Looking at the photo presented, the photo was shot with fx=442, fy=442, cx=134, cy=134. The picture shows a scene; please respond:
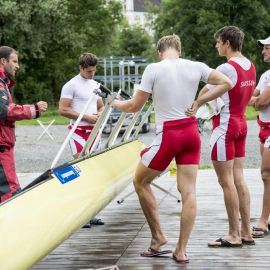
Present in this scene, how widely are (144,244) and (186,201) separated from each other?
83 centimetres

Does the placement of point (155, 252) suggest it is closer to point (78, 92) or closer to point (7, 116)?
point (7, 116)

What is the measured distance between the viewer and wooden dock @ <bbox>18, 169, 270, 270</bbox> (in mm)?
3504

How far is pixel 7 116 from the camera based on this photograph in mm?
3449

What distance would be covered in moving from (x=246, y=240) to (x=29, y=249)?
2.20 metres

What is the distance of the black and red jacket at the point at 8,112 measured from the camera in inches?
136

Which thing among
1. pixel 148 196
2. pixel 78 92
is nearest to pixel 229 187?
pixel 148 196

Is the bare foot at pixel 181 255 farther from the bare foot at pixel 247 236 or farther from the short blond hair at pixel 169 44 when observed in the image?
the short blond hair at pixel 169 44

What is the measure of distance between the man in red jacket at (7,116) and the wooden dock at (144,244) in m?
0.69

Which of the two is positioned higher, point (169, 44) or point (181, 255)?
point (169, 44)

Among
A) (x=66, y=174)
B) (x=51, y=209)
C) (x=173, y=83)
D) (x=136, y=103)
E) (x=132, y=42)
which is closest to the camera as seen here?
(x=51, y=209)

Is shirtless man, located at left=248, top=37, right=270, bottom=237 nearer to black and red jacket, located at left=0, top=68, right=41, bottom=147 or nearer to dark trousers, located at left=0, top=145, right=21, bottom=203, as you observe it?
black and red jacket, located at left=0, top=68, right=41, bottom=147

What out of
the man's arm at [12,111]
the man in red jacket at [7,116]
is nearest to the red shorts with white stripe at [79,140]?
the man in red jacket at [7,116]

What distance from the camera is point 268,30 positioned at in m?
37.9

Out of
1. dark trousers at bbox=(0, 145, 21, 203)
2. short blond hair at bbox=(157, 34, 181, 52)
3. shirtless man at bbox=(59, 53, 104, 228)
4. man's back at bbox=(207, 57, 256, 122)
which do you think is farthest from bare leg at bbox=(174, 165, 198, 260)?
shirtless man at bbox=(59, 53, 104, 228)
